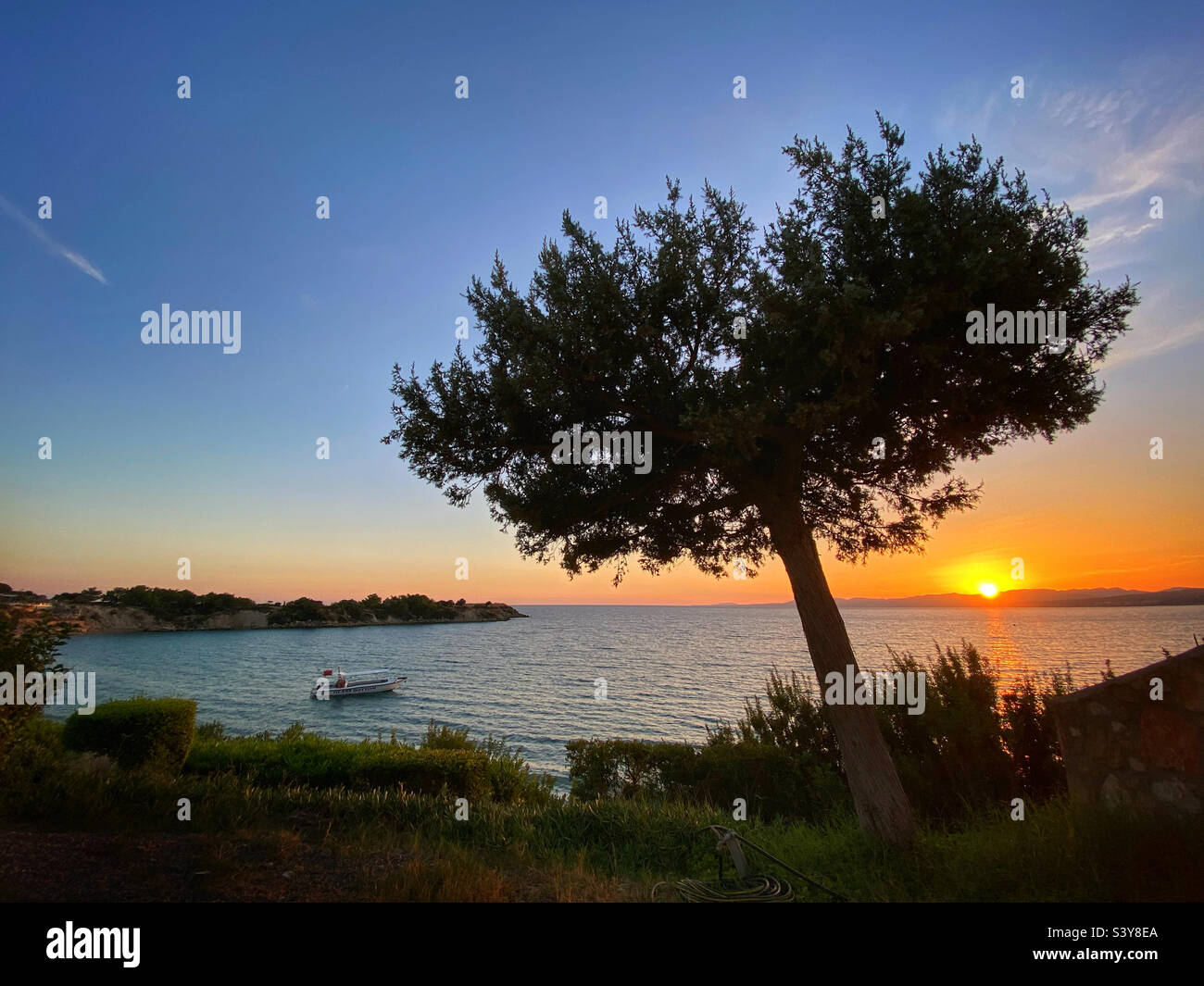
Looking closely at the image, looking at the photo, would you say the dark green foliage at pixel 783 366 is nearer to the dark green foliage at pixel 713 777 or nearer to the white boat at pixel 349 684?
the dark green foliage at pixel 713 777

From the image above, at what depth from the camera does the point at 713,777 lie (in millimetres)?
13172

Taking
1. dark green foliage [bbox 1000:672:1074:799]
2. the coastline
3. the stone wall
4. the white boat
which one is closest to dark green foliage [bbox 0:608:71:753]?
the stone wall

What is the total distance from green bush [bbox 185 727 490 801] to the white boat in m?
34.9

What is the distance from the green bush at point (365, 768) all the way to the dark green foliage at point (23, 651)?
4295 mm

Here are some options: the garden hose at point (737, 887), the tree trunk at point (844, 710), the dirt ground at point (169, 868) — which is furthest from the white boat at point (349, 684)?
the garden hose at point (737, 887)

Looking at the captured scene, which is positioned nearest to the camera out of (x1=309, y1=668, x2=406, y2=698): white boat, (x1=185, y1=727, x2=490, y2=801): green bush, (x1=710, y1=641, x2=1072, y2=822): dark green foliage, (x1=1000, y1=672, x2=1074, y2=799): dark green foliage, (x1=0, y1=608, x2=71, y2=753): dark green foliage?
(x1=0, y1=608, x2=71, y2=753): dark green foliage

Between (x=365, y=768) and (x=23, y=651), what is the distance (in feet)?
20.7

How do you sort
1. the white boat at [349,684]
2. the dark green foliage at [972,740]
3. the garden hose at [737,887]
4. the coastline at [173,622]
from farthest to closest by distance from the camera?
the coastline at [173,622], the white boat at [349,684], the dark green foliage at [972,740], the garden hose at [737,887]

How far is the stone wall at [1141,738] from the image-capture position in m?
5.36

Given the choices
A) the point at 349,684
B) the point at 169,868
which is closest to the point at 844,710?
the point at 169,868

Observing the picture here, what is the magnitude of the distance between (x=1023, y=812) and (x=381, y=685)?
48295 mm

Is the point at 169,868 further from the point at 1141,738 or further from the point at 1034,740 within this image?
the point at 1034,740

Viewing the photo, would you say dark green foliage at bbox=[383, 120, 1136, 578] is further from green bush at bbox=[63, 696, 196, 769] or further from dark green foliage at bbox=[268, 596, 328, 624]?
dark green foliage at bbox=[268, 596, 328, 624]

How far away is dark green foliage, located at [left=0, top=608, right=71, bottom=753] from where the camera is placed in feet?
28.0
